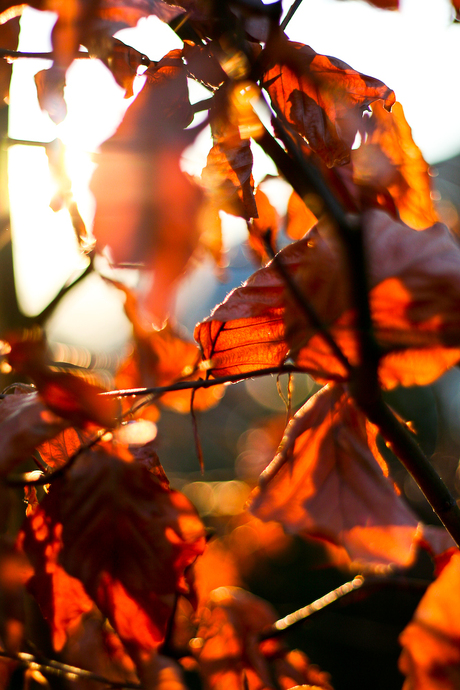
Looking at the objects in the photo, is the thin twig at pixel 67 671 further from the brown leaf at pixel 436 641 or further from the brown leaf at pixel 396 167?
the brown leaf at pixel 396 167

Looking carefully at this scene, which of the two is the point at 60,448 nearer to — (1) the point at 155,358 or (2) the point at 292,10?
(1) the point at 155,358

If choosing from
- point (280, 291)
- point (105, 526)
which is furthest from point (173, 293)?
point (105, 526)

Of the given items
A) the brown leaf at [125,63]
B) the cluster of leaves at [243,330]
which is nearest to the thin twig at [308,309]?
the cluster of leaves at [243,330]

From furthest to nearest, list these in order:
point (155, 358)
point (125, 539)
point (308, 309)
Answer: point (155, 358) → point (125, 539) → point (308, 309)

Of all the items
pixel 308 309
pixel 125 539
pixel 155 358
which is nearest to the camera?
pixel 308 309

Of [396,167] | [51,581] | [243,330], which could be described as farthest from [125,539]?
[396,167]

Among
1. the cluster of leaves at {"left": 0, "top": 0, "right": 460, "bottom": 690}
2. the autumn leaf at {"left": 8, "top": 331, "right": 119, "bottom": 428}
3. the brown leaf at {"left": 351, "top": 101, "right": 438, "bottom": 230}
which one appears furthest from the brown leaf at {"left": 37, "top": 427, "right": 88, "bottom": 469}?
the brown leaf at {"left": 351, "top": 101, "right": 438, "bottom": 230}

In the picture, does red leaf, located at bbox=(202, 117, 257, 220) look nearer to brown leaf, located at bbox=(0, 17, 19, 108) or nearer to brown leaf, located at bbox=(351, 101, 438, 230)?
brown leaf, located at bbox=(351, 101, 438, 230)

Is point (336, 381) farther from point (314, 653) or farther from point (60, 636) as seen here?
point (314, 653)
